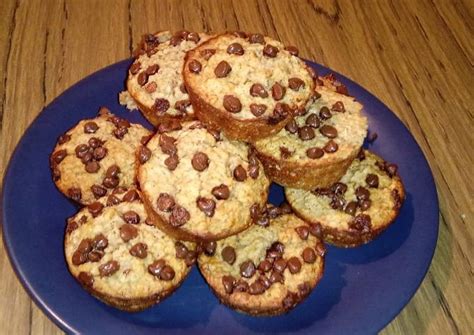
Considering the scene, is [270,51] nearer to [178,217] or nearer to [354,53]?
[178,217]

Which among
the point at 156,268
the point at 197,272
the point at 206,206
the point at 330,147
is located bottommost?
the point at 197,272

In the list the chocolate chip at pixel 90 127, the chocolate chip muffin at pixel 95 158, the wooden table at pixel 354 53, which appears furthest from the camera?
the wooden table at pixel 354 53

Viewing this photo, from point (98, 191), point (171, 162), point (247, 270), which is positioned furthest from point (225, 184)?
point (98, 191)

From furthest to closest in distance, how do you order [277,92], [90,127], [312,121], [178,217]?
[90,127], [312,121], [277,92], [178,217]

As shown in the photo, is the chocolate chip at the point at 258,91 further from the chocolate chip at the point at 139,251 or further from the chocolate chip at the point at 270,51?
the chocolate chip at the point at 139,251

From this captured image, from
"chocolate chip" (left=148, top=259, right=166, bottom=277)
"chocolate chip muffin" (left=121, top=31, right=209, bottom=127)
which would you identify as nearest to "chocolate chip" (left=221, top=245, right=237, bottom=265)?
"chocolate chip" (left=148, top=259, right=166, bottom=277)

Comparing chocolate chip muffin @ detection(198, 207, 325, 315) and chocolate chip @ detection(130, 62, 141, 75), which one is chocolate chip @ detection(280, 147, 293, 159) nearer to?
chocolate chip muffin @ detection(198, 207, 325, 315)

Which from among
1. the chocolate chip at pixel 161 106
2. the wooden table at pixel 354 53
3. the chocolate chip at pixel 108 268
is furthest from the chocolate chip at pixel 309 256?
the chocolate chip at pixel 161 106
